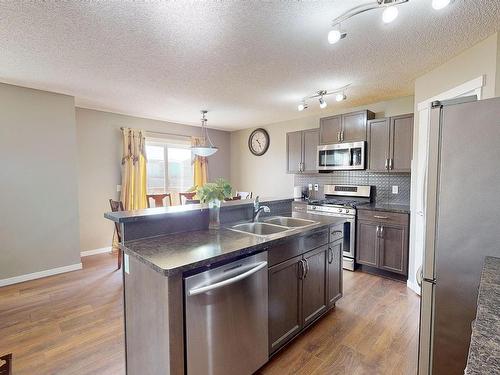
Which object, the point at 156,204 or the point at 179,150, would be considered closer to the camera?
the point at 156,204

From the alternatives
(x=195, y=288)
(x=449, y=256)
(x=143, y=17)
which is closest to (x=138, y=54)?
(x=143, y=17)

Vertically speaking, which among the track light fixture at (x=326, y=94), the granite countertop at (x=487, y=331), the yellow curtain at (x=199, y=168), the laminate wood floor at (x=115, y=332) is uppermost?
the track light fixture at (x=326, y=94)

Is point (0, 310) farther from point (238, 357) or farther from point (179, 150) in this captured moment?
point (179, 150)

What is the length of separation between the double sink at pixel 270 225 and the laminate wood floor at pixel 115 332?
94 cm

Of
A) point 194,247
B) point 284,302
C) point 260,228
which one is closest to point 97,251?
point 260,228

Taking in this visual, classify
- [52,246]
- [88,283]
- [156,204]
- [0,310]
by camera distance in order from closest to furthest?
[0,310], [88,283], [52,246], [156,204]

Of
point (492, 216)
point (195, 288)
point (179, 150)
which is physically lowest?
point (195, 288)

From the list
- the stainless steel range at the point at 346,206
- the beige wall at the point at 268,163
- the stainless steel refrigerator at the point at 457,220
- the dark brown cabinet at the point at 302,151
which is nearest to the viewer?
the stainless steel refrigerator at the point at 457,220

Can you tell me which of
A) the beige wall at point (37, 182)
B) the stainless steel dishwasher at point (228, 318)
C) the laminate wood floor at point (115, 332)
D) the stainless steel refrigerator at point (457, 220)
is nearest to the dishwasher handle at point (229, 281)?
the stainless steel dishwasher at point (228, 318)

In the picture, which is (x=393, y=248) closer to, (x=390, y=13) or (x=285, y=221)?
(x=285, y=221)

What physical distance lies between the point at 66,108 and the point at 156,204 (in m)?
1.87

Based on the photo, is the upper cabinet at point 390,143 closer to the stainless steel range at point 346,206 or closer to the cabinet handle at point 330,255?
the stainless steel range at point 346,206

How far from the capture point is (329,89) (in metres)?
3.41

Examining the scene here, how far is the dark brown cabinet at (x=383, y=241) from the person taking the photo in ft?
Result: 10.6
